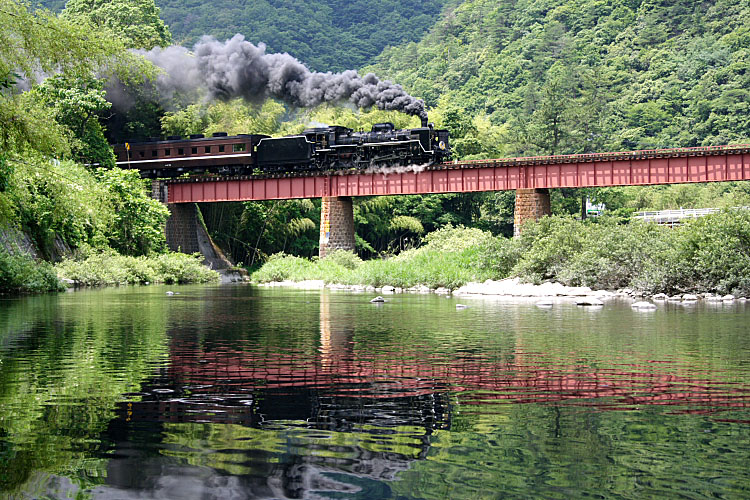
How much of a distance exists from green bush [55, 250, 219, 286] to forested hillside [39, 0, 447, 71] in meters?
94.5

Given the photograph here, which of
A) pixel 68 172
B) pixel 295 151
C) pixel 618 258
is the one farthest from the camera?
pixel 295 151

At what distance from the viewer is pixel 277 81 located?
61.5 m

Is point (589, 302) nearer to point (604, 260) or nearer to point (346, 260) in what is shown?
point (604, 260)

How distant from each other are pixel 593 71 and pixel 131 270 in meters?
73.1

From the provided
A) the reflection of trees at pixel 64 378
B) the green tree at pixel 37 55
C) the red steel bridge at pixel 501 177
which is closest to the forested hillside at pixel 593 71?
the red steel bridge at pixel 501 177

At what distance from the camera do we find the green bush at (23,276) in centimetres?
3319

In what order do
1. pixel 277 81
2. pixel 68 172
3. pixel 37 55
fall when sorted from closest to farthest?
pixel 37 55, pixel 68 172, pixel 277 81

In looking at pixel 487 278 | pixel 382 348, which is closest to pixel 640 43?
pixel 487 278

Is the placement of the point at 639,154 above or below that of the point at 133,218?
above

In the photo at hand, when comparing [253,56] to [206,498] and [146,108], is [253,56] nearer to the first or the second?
[146,108]

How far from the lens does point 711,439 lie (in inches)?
303

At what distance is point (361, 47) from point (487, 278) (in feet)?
409

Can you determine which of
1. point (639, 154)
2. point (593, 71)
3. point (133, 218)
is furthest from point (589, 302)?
point (593, 71)

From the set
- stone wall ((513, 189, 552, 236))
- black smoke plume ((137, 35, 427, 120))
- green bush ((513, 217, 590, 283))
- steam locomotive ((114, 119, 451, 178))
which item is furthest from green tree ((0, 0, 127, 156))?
black smoke plume ((137, 35, 427, 120))
